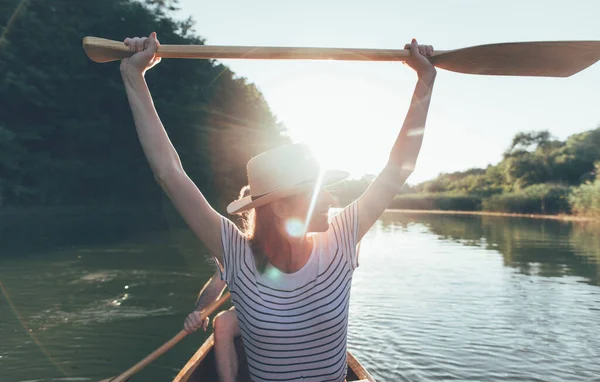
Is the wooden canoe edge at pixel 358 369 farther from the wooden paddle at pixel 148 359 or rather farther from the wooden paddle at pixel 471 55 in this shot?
the wooden paddle at pixel 471 55

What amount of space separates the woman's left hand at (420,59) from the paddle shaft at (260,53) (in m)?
0.04

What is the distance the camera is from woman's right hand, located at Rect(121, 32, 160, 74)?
6.34 ft

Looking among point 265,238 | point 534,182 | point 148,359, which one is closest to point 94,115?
point 148,359

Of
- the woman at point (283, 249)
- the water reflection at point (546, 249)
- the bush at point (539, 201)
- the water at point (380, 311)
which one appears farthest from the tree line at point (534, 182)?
the woman at point (283, 249)

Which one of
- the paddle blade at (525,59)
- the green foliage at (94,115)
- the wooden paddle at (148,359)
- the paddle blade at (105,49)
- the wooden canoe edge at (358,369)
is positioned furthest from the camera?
the green foliage at (94,115)

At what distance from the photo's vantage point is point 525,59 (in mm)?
2674

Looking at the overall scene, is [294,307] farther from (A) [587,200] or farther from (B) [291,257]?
(A) [587,200]

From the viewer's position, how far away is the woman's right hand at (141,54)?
1.93m

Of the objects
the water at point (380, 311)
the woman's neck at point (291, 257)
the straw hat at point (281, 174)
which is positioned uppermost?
the straw hat at point (281, 174)

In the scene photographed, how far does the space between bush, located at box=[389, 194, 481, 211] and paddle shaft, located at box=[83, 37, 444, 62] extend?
33.8 metres

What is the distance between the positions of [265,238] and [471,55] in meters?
1.38

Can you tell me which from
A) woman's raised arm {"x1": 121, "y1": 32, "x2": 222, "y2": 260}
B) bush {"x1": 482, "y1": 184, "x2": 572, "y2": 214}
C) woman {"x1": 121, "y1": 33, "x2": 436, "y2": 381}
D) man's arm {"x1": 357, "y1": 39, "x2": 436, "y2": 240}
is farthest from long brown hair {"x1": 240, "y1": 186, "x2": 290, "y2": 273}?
bush {"x1": 482, "y1": 184, "x2": 572, "y2": 214}

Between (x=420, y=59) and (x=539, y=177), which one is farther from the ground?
(x=539, y=177)

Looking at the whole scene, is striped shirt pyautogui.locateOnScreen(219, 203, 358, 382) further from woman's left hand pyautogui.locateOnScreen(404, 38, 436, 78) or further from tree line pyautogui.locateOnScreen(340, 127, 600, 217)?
tree line pyautogui.locateOnScreen(340, 127, 600, 217)
